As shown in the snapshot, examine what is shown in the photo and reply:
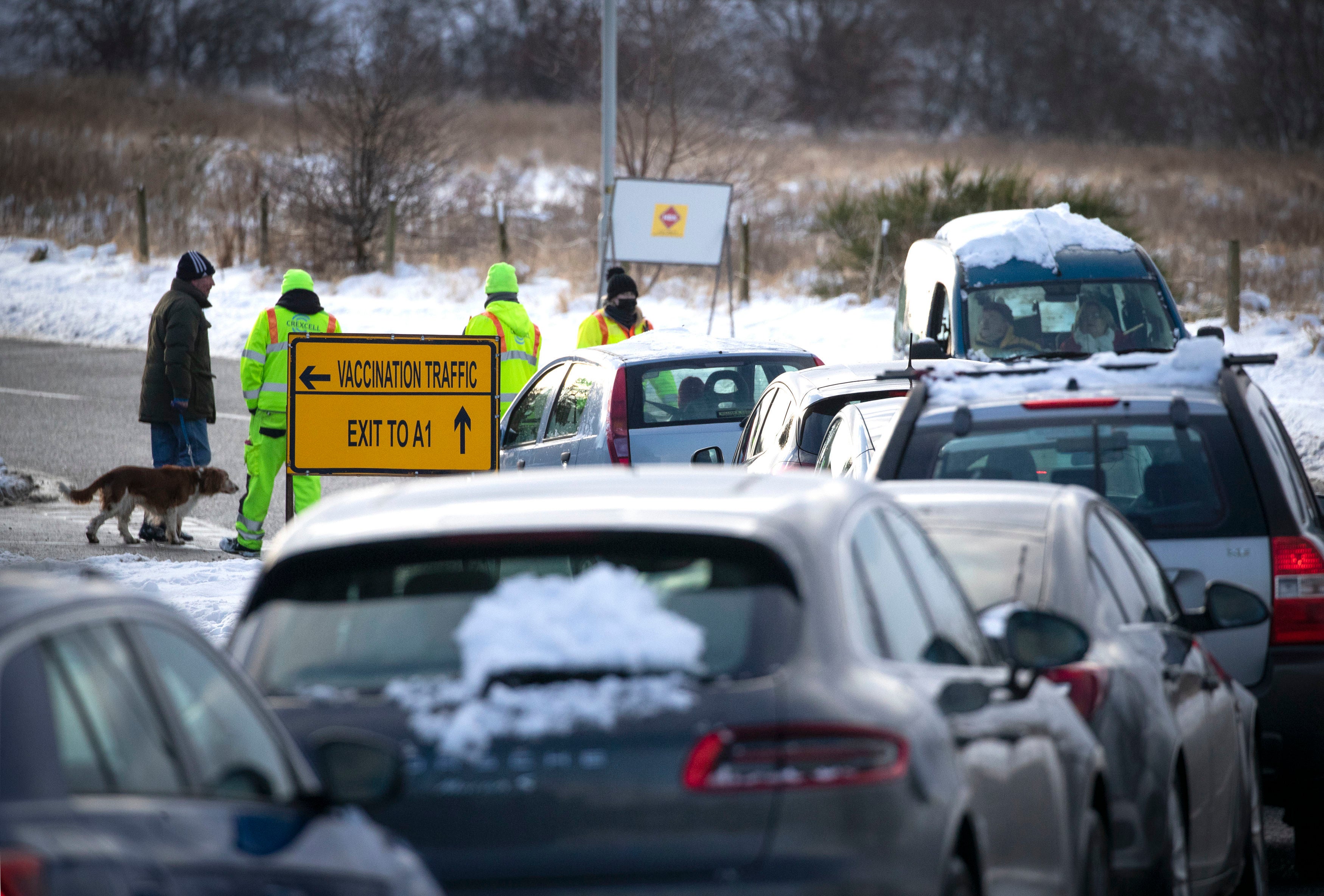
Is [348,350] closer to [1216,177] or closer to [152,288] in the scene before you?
[152,288]

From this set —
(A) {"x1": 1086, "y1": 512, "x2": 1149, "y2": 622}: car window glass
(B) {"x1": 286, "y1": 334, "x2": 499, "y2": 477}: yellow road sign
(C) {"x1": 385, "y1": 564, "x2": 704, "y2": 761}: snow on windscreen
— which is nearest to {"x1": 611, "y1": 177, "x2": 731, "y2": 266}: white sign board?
(B) {"x1": 286, "y1": 334, "x2": 499, "y2": 477}: yellow road sign

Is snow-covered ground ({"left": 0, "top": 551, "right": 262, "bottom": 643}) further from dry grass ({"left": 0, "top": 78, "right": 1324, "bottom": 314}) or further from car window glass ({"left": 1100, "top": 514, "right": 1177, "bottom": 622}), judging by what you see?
dry grass ({"left": 0, "top": 78, "right": 1324, "bottom": 314})

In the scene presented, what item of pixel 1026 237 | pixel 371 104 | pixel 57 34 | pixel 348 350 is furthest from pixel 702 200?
pixel 57 34

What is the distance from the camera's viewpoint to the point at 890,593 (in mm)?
3826

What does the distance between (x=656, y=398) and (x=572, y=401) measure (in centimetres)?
88

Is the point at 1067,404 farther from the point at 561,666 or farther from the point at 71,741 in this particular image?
the point at 71,741

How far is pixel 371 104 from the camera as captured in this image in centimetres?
3195

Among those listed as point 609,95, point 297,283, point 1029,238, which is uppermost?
point 609,95

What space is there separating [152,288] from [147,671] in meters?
30.5

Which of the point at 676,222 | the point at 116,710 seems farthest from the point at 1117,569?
the point at 676,222

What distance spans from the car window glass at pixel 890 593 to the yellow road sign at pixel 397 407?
7.15 m

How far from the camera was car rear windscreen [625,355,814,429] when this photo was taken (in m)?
11.4

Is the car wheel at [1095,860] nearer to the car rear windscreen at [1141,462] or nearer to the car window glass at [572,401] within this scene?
the car rear windscreen at [1141,462]

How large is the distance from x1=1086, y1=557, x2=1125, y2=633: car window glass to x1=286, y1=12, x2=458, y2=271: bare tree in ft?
90.2
